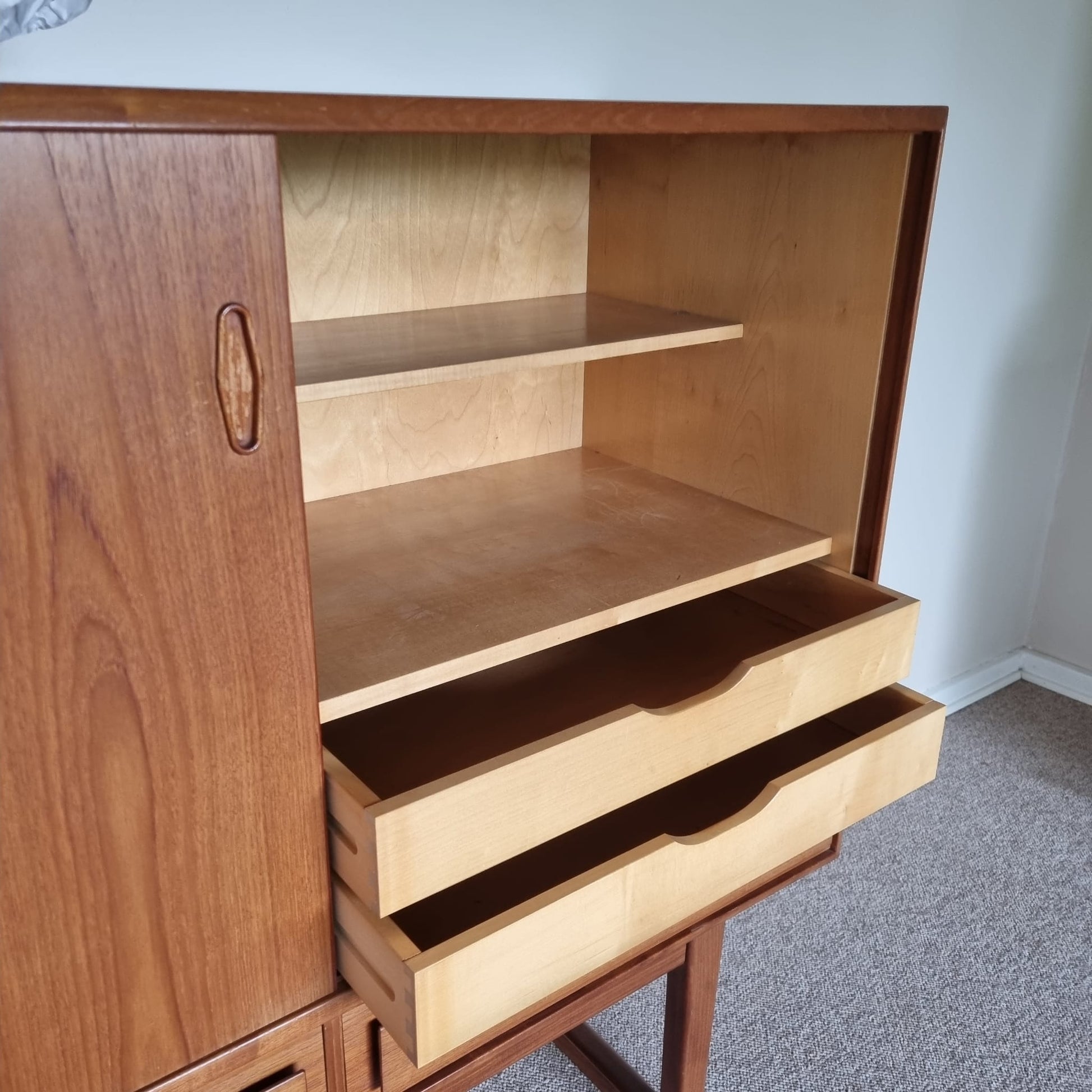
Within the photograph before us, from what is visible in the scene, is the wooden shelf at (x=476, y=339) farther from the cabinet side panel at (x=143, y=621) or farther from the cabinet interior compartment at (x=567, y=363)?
the cabinet side panel at (x=143, y=621)

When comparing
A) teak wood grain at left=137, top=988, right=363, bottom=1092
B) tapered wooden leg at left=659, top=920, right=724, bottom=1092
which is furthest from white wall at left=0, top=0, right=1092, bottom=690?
tapered wooden leg at left=659, top=920, right=724, bottom=1092

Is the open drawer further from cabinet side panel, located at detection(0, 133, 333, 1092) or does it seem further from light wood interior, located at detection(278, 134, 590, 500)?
light wood interior, located at detection(278, 134, 590, 500)

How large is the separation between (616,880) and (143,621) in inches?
16.8

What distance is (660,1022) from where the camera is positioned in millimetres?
1458

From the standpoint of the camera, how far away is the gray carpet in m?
1.38

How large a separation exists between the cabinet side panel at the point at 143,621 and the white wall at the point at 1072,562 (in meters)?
1.93

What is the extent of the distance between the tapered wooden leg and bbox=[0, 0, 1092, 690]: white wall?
2.80ft

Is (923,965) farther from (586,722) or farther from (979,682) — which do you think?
(586,722)

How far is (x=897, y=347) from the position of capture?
37.9 inches

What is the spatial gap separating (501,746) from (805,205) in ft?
1.99

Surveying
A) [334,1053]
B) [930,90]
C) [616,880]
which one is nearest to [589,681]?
[616,880]

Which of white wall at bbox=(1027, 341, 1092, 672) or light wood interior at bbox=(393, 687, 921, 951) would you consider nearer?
light wood interior at bbox=(393, 687, 921, 951)

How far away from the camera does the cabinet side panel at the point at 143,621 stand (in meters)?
0.53

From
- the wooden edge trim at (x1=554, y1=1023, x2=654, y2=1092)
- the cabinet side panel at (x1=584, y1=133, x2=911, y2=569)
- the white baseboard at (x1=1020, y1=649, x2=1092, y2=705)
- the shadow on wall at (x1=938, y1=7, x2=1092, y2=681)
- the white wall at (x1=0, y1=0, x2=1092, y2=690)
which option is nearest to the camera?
the white wall at (x1=0, y1=0, x2=1092, y2=690)
